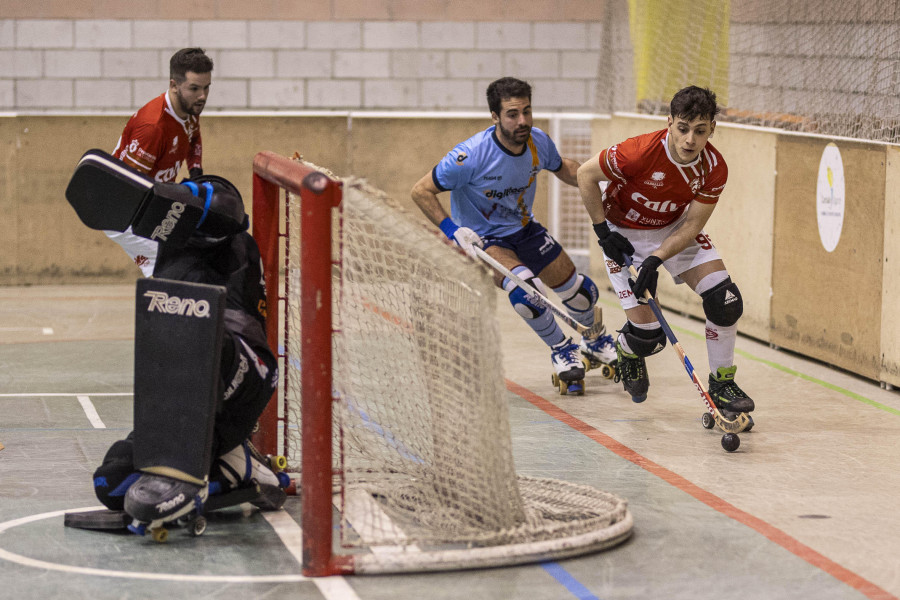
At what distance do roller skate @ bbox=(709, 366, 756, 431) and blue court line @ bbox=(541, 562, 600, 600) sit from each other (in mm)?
2258

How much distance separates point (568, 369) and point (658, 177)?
1378 mm

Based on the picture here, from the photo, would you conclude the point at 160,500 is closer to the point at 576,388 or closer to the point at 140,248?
the point at 140,248

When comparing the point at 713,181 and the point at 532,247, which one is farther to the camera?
the point at 532,247

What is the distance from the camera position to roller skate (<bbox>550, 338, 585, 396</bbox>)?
23.5ft

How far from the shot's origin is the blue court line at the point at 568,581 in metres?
3.94

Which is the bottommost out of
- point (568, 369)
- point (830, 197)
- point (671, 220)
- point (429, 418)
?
point (568, 369)

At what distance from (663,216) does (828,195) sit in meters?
1.99

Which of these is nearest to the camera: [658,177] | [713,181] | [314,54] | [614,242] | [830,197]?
[713,181]

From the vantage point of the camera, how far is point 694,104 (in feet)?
19.2

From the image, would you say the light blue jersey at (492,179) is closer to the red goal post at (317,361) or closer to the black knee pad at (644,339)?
the black knee pad at (644,339)

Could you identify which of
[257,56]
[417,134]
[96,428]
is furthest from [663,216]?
[257,56]

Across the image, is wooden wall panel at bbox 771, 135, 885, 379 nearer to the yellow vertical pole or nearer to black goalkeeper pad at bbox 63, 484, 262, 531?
the yellow vertical pole

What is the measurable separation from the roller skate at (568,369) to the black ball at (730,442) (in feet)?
4.76

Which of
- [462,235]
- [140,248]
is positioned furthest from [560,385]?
[140,248]
